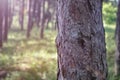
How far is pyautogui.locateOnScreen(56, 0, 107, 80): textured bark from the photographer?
10.1 ft

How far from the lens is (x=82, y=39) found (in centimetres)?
310

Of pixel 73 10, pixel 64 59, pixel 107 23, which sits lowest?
pixel 107 23

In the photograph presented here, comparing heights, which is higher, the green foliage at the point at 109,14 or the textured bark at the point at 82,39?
the textured bark at the point at 82,39

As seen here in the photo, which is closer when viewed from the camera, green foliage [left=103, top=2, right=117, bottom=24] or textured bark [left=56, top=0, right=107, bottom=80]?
textured bark [left=56, top=0, right=107, bottom=80]

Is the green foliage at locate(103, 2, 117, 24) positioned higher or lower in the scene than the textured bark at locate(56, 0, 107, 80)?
lower

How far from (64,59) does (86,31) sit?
0.36 meters

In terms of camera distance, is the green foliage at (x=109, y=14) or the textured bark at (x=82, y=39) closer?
the textured bark at (x=82, y=39)

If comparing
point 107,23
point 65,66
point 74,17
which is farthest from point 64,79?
point 107,23

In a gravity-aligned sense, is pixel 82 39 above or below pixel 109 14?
above

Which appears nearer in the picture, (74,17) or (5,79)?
(74,17)

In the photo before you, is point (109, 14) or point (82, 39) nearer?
point (82, 39)

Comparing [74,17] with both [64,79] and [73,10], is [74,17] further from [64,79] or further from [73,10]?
[64,79]

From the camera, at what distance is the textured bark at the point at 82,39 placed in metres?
3.09

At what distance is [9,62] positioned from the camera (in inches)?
439
